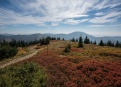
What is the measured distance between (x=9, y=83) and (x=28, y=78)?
2.49 metres

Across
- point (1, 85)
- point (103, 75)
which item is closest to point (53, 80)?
point (1, 85)

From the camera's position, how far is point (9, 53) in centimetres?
3831

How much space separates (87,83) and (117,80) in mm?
4236

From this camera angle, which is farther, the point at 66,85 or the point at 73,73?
the point at 73,73

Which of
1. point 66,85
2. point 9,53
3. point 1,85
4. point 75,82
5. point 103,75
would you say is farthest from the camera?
point 9,53

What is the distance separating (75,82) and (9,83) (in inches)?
360

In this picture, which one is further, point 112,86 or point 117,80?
point 117,80

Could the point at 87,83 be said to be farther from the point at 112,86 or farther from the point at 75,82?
the point at 112,86

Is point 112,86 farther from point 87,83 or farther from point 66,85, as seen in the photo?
point 66,85

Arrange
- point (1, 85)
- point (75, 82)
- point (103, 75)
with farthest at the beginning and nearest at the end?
point (103, 75) < point (75, 82) < point (1, 85)

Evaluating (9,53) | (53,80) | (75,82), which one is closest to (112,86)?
(75,82)

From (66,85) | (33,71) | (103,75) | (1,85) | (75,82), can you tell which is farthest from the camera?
(33,71)

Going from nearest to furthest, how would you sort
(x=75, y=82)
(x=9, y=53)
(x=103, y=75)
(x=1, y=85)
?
1. (x=1, y=85)
2. (x=75, y=82)
3. (x=103, y=75)
4. (x=9, y=53)

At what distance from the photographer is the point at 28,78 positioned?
14805 millimetres
